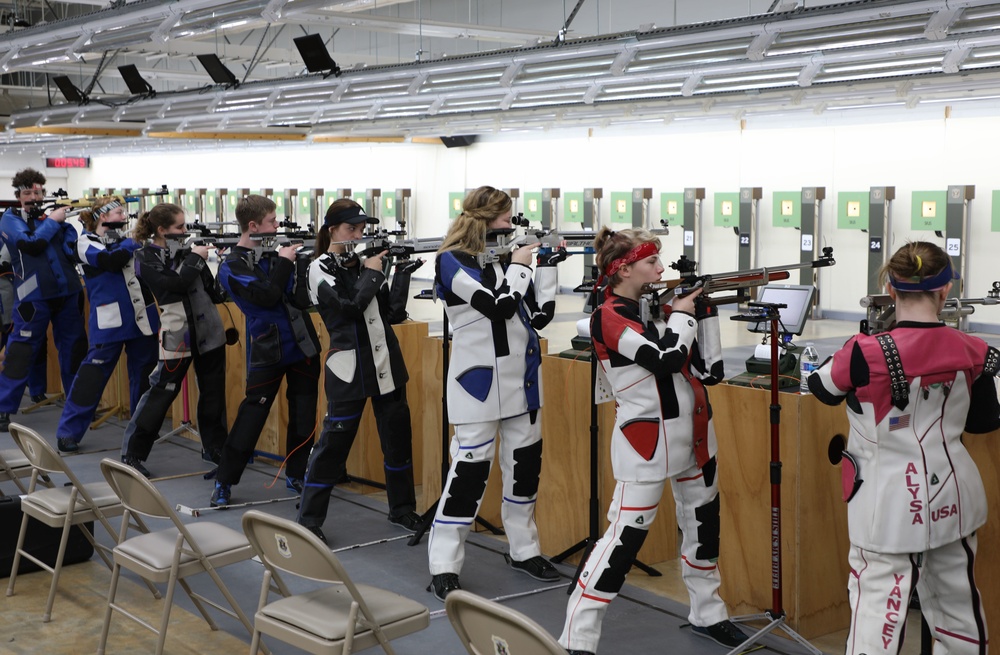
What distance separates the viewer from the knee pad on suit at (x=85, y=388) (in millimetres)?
6473

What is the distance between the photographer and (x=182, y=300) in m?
5.87

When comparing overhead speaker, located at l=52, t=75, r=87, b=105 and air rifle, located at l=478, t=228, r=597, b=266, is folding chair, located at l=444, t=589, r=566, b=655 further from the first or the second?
overhead speaker, located at l=52, t=75, r=87, b=105

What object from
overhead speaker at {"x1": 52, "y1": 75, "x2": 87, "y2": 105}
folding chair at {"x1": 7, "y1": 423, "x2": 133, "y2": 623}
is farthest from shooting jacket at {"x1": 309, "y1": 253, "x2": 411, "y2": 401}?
overhead speaker at {"x1": 52, "y1": 75, "x2": 87, "y2": 105}

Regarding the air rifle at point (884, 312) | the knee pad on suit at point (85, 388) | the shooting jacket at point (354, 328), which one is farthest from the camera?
the knee pad on suit at point (85, 388)

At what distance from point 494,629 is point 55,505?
2382 mm

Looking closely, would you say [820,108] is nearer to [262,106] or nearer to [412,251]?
[262,106]

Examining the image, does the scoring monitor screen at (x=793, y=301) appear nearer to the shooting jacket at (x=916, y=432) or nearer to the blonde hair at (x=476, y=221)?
the blonde hair at (x=476, y=221)

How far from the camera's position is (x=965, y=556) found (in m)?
2.81

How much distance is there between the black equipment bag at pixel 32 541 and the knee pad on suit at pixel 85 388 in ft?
6.89

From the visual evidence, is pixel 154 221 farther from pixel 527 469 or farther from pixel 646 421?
pixel 646 421

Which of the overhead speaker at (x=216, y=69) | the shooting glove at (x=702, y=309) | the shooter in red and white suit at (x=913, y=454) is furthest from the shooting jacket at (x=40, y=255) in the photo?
the shooter in red and white suit at (x=913, y=454)

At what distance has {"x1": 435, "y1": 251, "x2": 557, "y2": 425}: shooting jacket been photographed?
12.7ft

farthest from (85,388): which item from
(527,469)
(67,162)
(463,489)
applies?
(67,162)

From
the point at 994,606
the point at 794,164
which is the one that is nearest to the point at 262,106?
the point at 794,164
